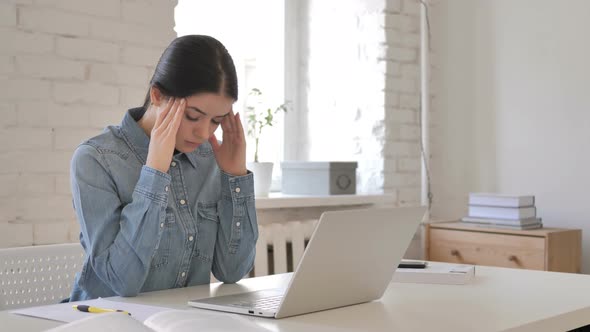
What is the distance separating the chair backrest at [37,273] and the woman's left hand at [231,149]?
0.41 metres

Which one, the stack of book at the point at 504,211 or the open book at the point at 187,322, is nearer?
the open book at the point at 187,322

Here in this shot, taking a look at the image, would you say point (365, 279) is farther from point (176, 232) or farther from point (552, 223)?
point (552, 223)

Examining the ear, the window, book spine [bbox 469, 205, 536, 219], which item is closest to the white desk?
the ear

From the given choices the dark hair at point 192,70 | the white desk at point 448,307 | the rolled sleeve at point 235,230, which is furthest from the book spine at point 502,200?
the dark hair at point 192,70

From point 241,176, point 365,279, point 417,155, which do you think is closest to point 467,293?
point 365,279

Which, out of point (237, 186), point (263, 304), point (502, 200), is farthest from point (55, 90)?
point (502, 200)

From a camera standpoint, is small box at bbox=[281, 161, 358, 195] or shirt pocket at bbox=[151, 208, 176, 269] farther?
small box at bbox=[281, 161, 358, 195]

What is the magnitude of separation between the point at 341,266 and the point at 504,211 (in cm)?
216

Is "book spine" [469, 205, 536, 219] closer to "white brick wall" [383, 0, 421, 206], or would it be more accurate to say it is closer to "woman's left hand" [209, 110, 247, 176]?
"white brick wall" [383, 0, 421, 206]

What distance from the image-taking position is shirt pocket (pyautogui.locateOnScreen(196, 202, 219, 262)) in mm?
1965

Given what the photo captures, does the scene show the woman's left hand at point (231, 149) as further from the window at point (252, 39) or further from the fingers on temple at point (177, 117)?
the window at point (252, 39)

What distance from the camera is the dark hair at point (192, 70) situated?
6.12ft

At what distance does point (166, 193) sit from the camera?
1.74 metres

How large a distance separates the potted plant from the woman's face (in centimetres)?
150
